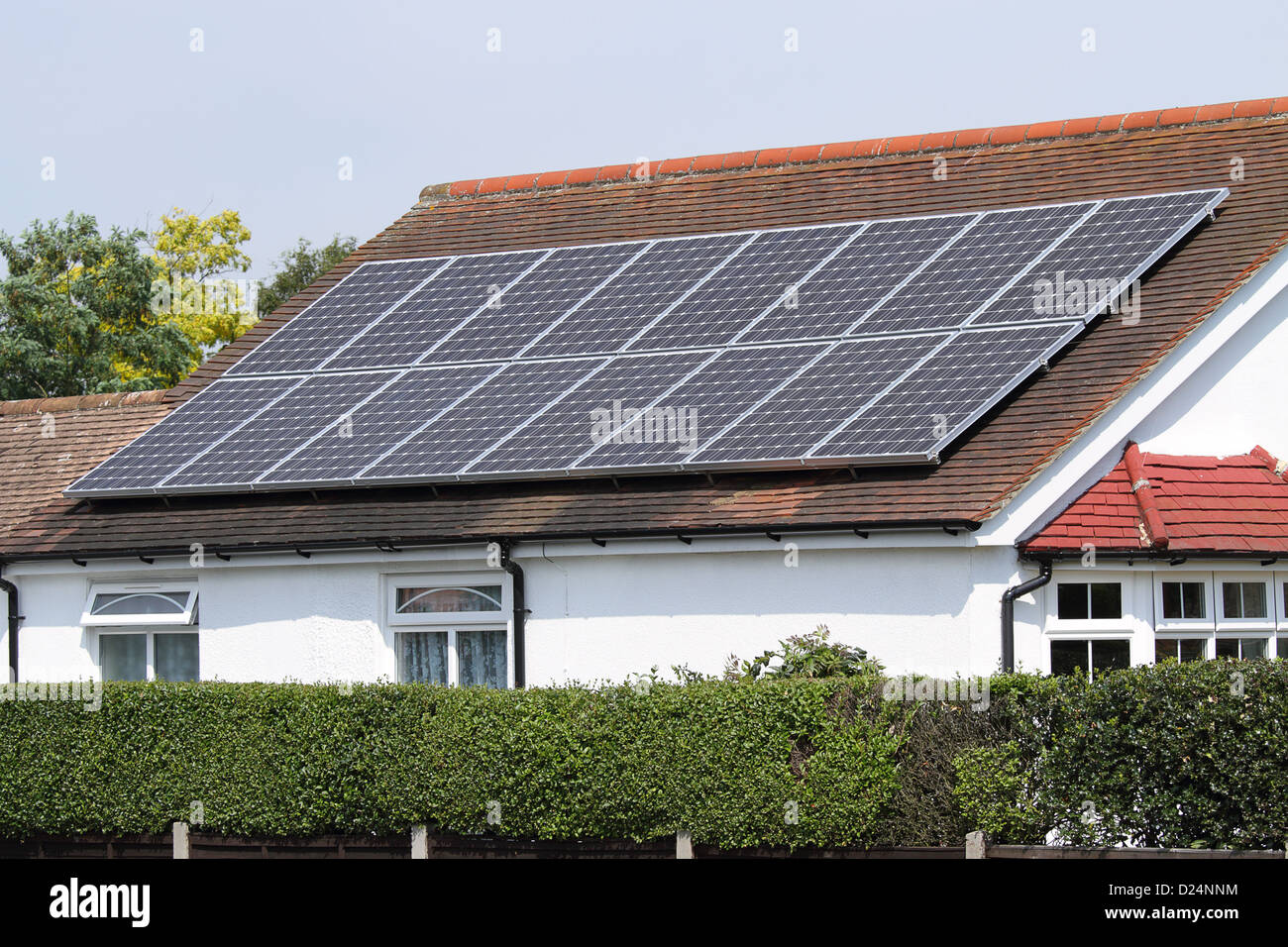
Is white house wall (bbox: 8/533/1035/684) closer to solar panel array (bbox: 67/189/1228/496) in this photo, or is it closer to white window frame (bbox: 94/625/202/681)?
white window frame (bbox: 94/625/202/681)

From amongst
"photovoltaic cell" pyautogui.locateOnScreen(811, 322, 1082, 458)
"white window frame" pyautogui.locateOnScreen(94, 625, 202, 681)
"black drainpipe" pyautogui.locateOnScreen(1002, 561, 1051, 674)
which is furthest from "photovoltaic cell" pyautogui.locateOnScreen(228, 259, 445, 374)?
"black drainpipe" pyautogui.locateOnScreen(1002, 561, 1051, 674)

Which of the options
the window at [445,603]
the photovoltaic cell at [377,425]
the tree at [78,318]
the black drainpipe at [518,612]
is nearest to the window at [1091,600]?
the black drainpipe at [518,612]

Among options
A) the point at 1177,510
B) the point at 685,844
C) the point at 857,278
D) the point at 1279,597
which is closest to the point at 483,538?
the point at 685,844

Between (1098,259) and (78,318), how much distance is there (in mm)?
24642

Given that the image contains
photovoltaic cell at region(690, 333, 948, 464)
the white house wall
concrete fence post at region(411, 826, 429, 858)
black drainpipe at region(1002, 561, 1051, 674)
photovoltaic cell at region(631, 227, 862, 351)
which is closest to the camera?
concrete fence post at region(411, 826, 429, 858)

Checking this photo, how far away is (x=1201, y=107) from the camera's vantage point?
22406 mm

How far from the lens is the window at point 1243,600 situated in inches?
680

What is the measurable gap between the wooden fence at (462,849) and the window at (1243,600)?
411 cm

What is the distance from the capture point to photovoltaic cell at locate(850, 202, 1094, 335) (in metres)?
19.4

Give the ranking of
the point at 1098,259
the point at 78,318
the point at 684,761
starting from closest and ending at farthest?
the point at 684,761, the point at 1098,259, the point at 78,318

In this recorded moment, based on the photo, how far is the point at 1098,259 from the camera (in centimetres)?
1945

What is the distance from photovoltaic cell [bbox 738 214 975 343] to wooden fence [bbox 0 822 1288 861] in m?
6.65

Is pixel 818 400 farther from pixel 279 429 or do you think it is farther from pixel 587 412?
pixel 279 429
